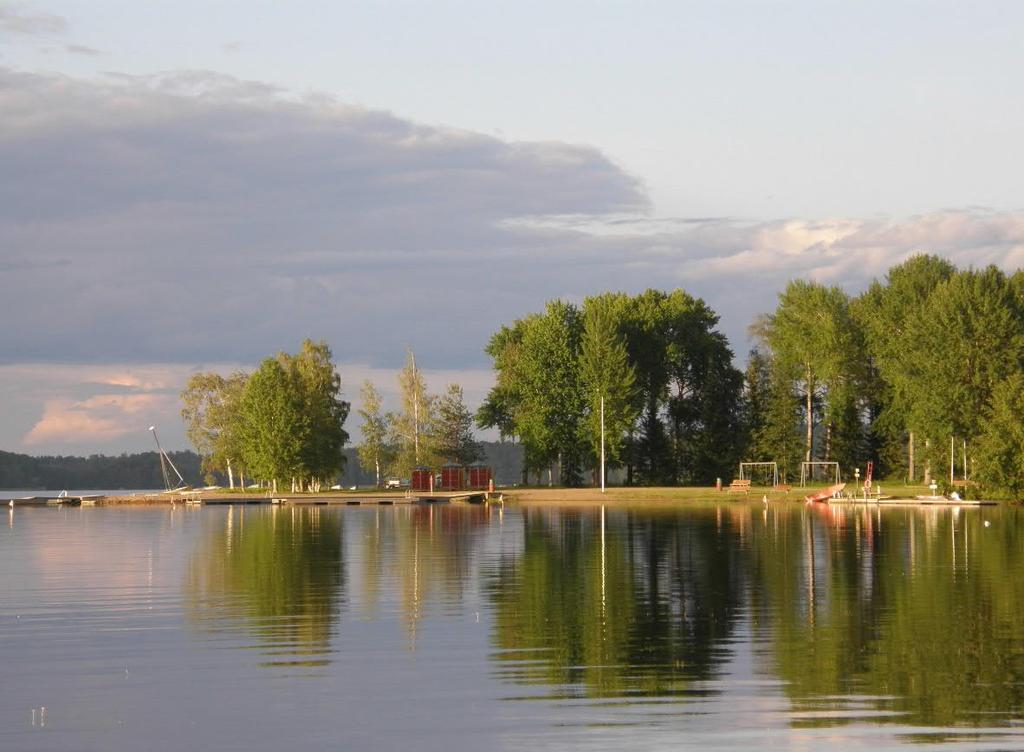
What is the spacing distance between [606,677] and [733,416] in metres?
108

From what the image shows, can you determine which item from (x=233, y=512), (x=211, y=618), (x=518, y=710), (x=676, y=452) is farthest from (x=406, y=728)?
(x=676, y=452)

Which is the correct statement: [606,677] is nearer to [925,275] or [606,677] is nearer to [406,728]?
[406,728]

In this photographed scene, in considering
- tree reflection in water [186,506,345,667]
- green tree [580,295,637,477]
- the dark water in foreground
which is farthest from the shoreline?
the dark water in foreground

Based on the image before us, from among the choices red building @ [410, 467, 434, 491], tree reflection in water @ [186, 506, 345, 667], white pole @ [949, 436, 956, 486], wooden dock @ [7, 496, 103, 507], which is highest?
white pole @ [949, 436, 956, 486]

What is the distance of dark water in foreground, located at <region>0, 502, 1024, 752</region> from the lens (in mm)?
18891

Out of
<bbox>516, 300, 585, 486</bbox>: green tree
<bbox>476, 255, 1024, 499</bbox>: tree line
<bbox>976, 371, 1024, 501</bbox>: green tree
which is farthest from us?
<bbox>516, 300, 585, 486</bbox>: green tree

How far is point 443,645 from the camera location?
87.8ft

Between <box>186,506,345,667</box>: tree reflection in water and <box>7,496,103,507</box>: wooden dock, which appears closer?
<box>186,506,345,667</box>: tree reflection in water

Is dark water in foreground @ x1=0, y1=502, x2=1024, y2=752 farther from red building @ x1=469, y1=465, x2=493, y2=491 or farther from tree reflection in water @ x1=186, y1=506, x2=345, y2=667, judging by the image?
red building @ x1=469, y1=465, x2=493, y2=491

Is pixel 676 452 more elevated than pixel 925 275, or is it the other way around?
pixel 925 275

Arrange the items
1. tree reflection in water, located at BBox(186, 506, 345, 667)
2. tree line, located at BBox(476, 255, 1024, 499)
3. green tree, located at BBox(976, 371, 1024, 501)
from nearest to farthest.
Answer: tree reflection in water, located at BBox(186, 506, 345, 667) < green tree, located at BBox(976, 371, 1024, 501) < tree line, located at BBox(476, 255, 1024, 499)

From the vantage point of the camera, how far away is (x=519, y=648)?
1035 inches

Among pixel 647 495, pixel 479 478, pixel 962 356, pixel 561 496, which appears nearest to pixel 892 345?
pixel 962 356

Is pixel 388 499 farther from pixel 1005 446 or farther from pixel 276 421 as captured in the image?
pixel 1005 446
